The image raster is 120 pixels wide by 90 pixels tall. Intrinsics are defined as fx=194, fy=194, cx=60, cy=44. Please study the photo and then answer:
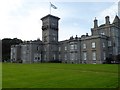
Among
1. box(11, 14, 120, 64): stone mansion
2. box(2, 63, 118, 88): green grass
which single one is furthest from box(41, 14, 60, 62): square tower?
box(2, 63, 118, 88): green grass

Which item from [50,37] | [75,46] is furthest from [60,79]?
[50,37]

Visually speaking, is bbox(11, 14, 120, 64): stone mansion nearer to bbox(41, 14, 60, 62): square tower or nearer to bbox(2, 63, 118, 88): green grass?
bbox(41, 14, 60, 62): square tower

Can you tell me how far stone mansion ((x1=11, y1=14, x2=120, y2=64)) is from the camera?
56350mm

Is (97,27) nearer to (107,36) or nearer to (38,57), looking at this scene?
(107,36)

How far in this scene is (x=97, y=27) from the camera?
2467 inches

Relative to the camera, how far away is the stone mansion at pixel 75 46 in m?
56.3

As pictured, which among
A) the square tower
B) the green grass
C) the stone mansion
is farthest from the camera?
the square tower

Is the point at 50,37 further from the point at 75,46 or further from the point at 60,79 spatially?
the point at 60,79

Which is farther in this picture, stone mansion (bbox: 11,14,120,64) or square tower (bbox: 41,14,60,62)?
square tower (bbox: 41,14,60,62)

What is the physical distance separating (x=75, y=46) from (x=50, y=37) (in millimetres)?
11612

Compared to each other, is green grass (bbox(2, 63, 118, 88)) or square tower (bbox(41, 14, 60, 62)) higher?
square tower (bbox(41, 14, 60, 62))

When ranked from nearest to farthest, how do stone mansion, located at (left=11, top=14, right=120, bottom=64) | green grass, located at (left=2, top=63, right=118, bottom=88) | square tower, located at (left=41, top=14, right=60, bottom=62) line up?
green grass, located at (left=2, top=63, right=118, bottom=88) → stone mansion, located at (left=11, top=14, right=120, bottom=64) → square tower, located at (left=41, top=14, right=60, bottom=62)

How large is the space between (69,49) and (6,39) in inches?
2189

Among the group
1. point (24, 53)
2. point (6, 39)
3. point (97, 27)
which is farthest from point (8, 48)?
point (97, 27)
